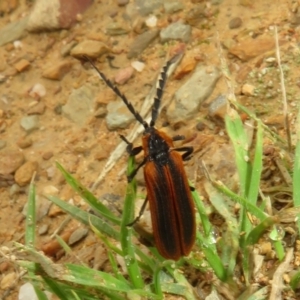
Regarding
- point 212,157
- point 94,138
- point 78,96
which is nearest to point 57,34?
point 78,96

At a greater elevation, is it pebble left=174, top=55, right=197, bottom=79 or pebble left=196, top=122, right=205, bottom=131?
pebble left=174, top=55, right=197, bottom=79

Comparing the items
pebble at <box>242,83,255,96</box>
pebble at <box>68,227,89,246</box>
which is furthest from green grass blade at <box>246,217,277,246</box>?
pebble at <box>242,83,255,96</box>

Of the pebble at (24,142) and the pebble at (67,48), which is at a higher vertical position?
the pebble at (67,48)

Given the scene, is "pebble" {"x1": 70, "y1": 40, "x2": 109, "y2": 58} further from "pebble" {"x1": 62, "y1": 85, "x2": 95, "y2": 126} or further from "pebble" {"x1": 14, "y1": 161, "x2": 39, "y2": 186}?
"pebble" {"x1": 14, "y1": 161, "x2": 39, "y2": 186}

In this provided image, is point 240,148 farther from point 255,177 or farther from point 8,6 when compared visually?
point 8,6

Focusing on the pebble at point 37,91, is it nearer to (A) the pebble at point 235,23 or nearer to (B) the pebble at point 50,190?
(B) the pebble at point 50,190

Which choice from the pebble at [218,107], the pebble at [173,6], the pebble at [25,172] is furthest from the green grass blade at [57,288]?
the pebble at [173,6]

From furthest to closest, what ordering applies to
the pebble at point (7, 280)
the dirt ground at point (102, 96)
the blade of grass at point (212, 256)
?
the dirt ground at point (102, 96) → the pebble at point (7, 280) → the blade of grass at point (212, 256)

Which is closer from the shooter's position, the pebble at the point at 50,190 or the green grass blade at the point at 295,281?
the green grass blade at the point at 295,281
